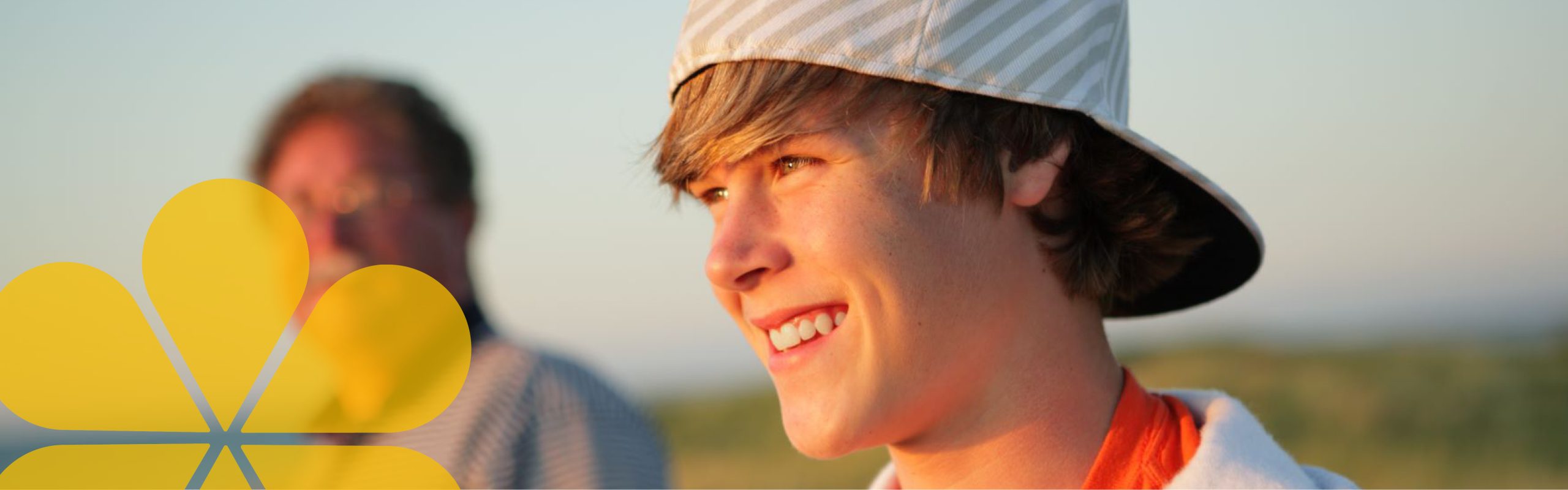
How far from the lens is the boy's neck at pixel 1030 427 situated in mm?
2230

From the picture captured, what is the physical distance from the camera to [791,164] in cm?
216

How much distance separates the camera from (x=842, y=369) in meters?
2.12

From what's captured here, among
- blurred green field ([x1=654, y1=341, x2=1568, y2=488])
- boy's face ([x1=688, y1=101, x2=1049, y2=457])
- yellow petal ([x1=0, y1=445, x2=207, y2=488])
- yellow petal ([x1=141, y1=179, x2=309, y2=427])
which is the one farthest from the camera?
blurred green field ([x1=654, y1=341, x2=1568, y2=488])

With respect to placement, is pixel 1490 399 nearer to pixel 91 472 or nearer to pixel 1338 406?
pixel 1338 406

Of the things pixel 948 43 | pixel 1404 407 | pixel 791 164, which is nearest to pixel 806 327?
pixel 791 164

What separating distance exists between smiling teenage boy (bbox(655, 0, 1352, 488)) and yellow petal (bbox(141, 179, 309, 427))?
102cm

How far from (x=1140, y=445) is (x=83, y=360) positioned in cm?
204

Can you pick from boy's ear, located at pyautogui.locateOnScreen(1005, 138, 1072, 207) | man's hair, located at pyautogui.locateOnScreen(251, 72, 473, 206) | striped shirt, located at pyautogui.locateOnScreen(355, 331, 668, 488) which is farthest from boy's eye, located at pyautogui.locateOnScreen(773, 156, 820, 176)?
man's hair, located at pyautogui.locateOnScreen(251, 72, 473, 206)

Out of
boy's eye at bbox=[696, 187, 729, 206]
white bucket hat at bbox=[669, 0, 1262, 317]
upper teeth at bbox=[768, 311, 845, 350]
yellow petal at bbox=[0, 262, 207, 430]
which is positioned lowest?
yellow petal at bbox=[0, 262, 207, 430]

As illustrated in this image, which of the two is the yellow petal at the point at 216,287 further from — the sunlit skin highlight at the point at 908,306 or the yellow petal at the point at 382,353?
the sunlit skin highlight at the point at 908,306

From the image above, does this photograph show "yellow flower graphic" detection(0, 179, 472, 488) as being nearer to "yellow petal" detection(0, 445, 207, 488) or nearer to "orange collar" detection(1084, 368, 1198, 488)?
"yellow petal" detection(0, 445, 207, 488)

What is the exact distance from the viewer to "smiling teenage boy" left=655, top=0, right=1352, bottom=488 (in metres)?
2.10

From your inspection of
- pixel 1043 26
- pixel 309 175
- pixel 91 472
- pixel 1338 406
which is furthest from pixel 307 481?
pixel 1338 406

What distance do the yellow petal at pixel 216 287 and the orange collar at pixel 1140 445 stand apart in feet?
5.48
